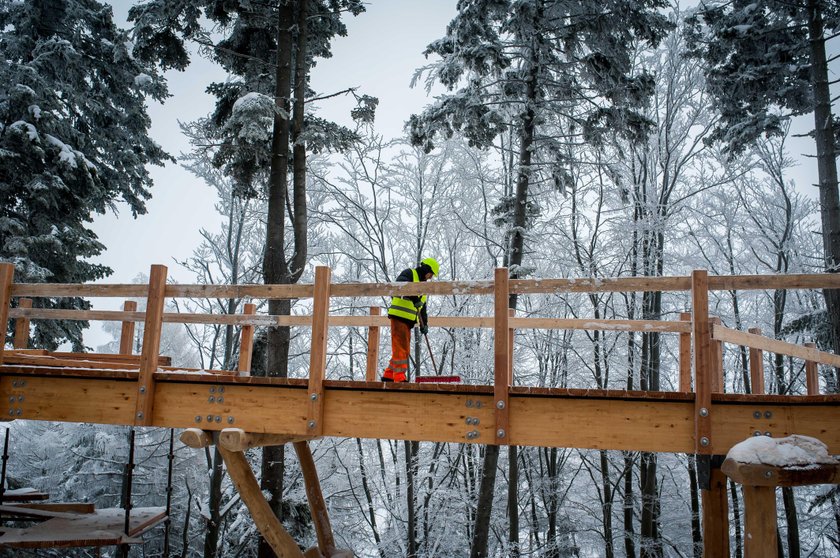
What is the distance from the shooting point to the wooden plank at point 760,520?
3812mm

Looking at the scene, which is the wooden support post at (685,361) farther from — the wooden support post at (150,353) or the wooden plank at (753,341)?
the wooden support post at (150,353)

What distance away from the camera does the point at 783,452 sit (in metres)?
3.67

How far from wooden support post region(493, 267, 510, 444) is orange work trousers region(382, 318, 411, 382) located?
1748 mm

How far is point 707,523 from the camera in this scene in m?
5.07

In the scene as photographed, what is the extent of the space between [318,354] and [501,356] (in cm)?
165

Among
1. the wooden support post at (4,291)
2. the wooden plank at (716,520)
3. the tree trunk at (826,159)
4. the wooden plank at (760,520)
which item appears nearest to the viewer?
the wooden plank at (760,520)

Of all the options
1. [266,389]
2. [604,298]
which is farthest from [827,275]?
[604,298]

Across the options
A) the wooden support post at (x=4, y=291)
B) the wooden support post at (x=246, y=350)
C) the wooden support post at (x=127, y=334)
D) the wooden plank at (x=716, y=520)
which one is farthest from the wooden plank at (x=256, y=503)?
the wooden support post at (x=127, y=334)

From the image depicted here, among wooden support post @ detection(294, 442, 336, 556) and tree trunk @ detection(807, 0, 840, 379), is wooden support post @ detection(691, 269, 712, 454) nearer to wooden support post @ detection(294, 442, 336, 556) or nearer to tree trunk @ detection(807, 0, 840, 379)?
wooden support post @ detection(294, 442, 336, 556)

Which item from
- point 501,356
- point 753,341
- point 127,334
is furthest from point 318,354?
point 127,334

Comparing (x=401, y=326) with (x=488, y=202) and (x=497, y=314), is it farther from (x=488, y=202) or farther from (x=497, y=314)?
(x=488, y=202)

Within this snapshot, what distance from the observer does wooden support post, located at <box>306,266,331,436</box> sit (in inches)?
211

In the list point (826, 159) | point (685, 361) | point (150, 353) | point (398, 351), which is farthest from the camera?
point (826, 159)

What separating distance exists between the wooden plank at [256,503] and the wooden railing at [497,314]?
0.86 meters
